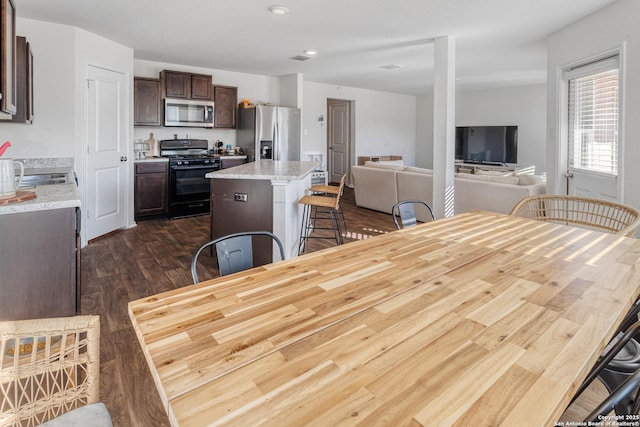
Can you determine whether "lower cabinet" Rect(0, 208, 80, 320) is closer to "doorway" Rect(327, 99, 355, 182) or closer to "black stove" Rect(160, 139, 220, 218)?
"black stove" Rect(160, 139, 220, 218)

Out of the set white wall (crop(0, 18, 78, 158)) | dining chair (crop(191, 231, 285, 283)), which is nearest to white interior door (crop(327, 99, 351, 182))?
white wall (crop(0, 18, 78, 158))

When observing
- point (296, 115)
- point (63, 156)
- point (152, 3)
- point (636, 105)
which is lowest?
point (63, 156)

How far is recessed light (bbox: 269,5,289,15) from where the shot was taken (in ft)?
12.0

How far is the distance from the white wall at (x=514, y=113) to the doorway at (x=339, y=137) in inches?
89.9

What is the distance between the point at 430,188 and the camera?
534 centimetres

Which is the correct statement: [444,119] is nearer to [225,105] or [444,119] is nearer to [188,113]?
Answer: [225,105]

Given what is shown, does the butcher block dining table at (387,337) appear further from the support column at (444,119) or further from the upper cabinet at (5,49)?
the support column at (444,119)

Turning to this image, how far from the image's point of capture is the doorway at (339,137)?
9.22 m

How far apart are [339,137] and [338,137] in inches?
1.3

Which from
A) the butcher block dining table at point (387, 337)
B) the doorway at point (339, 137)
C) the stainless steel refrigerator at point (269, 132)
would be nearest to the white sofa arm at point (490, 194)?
the stainless steel refrigerator at point (269, 132)

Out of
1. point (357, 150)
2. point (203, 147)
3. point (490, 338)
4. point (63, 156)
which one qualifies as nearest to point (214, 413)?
point (490, 338)

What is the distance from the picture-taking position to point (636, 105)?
3.19 meters

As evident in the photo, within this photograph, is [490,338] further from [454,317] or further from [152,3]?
[152,3]

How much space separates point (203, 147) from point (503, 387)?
6.15 metres
